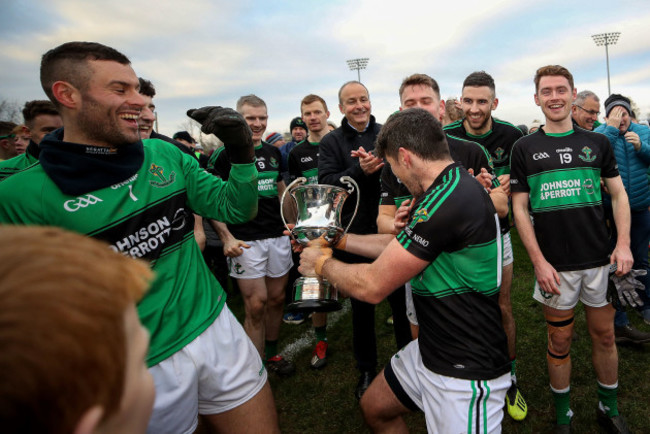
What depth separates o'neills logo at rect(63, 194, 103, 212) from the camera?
66.0 inches

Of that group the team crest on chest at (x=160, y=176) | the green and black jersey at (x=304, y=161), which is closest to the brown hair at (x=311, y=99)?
the green and black jersey at (x=304, y=161)

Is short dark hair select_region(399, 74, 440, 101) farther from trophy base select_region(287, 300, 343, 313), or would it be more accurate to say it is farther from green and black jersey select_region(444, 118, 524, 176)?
trophy base select_region(287, 300, 343, 313)

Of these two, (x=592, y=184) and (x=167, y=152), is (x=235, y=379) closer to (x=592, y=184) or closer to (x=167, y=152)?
(x=167, y=152)

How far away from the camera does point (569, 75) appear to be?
3.08m

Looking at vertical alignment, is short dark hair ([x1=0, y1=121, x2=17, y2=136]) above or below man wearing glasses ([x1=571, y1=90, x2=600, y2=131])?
above

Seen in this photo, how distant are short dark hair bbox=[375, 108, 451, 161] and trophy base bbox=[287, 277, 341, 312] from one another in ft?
2.80

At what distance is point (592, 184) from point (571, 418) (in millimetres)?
1843

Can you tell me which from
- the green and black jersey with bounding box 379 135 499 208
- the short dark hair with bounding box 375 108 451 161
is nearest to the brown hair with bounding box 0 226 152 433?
the short dark hair with bounding box 375 108 451 161

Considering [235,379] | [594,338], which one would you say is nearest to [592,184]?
[594,338]

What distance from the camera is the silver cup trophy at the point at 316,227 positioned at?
2.15 meters

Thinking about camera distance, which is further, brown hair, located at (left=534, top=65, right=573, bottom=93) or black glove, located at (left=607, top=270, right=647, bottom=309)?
brown hair, located at (left=534, top=65, right=573, bottom=93)

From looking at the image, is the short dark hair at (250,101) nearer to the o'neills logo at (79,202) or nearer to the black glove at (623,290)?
the o'neills logo at (79,202)

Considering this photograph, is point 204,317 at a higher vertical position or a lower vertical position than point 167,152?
lower

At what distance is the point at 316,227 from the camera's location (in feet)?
7.39
